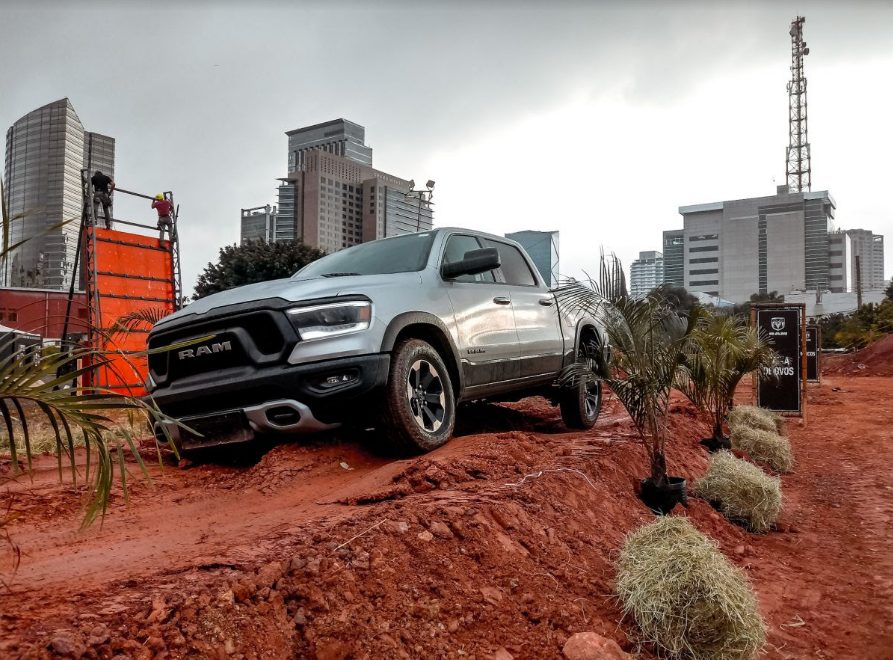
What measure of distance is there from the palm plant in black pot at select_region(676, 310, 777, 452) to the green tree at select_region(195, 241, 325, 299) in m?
17.9

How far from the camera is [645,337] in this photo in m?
5.29

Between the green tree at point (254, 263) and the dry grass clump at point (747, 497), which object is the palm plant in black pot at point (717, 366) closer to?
the dry grass clump at point (747, 497)

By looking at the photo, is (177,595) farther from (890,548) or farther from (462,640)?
(890,548)

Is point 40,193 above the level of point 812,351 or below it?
above

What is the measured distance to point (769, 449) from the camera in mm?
8531

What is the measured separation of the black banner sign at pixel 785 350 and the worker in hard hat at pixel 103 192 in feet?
36.6

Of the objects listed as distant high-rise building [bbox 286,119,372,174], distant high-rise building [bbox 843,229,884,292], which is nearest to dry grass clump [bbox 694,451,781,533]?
distant high-rise building [bbox 286,119,372,174]

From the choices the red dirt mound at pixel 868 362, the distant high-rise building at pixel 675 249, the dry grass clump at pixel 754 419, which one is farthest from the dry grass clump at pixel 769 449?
the distant high-rise building at pixel 675 249

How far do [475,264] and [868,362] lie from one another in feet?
90.6

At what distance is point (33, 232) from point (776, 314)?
11.7 metres

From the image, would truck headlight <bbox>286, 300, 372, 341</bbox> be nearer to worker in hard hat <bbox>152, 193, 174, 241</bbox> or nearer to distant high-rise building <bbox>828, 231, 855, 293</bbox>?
worker in hard hat <bbox>152, 193, 174, 241</bbox>

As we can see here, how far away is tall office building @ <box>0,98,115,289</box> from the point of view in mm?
1956

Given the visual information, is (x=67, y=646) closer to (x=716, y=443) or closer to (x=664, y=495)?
(x=664, y=495)

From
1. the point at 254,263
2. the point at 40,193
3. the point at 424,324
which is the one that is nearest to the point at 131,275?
the point at 424,324
